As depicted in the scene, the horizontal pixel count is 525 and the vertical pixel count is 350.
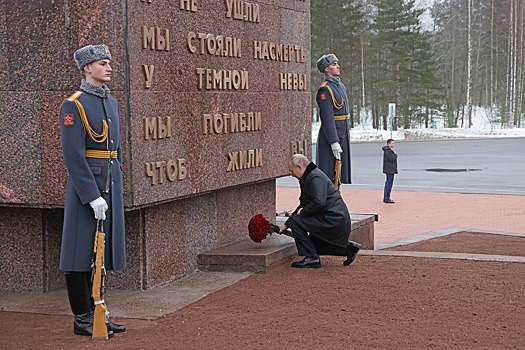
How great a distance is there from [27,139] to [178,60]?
1507mm

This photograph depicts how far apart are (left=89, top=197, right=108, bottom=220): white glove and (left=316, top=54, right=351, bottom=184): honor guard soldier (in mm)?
4874

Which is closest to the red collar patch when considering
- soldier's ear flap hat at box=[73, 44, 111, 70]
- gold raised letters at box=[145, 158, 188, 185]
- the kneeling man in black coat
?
soldier's ear flap hat at box=[73, 44, 111, 70]

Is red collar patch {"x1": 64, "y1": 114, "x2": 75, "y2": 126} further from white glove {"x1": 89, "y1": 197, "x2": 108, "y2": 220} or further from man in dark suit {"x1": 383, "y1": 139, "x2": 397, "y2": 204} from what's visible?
man in dark suit {"x1": 383, "y1": 139, "x2": 397, "y2": 204}

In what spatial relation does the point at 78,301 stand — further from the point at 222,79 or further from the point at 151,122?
the point at 222,79

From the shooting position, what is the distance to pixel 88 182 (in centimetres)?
604

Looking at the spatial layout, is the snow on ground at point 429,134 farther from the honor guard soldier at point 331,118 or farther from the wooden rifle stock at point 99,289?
the wooden rifle stock at point 99,289

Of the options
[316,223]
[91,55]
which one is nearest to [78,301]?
[91,55]

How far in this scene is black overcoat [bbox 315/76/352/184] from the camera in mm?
10648

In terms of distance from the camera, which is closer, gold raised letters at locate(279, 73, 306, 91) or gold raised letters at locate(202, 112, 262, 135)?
gold raised letters at locate(202, 112, 262, 135)

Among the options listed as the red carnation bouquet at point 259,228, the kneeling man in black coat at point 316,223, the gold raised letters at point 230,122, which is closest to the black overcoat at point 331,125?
the gold raised letters at point 230,122

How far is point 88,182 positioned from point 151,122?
148 cm

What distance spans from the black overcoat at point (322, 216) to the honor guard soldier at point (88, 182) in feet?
8.13

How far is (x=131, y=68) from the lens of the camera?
23.6 ft

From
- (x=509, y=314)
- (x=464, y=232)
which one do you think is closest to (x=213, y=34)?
(x=509, y=314)
